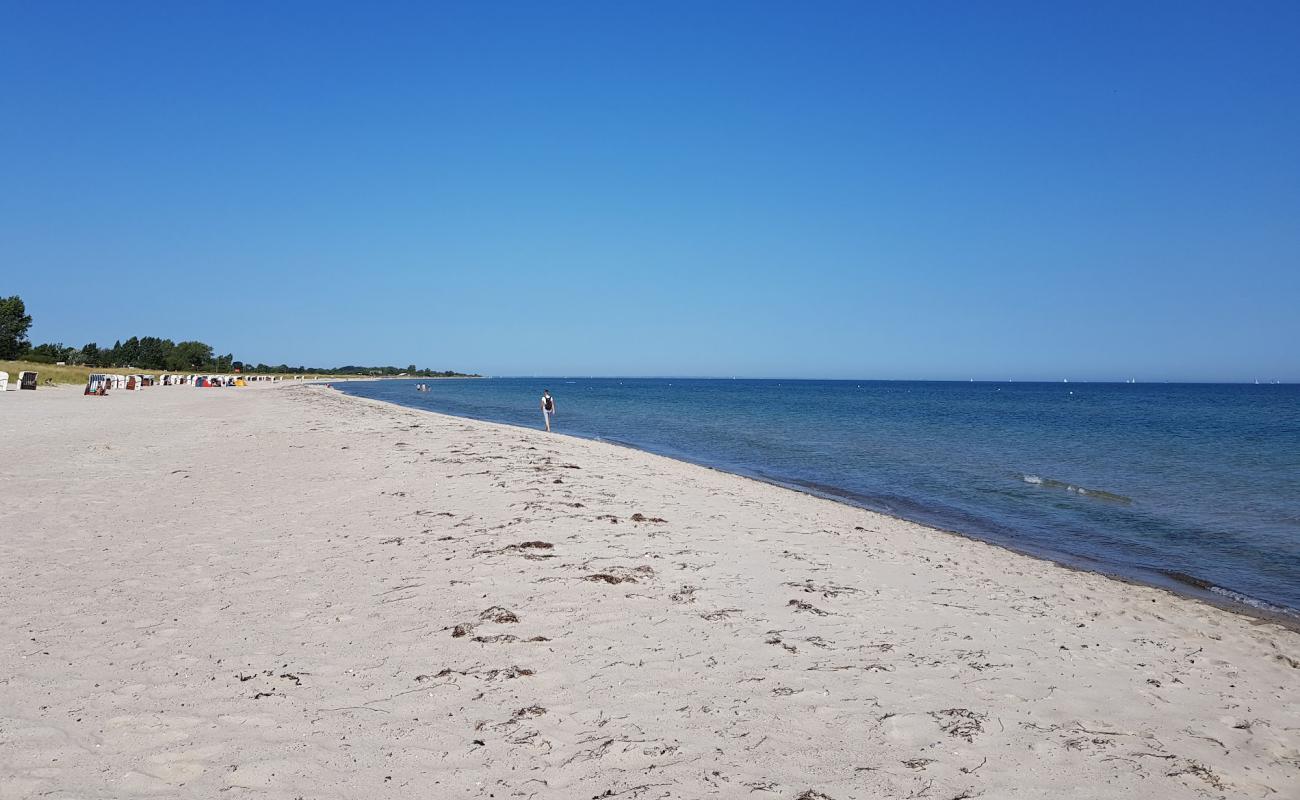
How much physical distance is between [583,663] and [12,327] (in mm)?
100160

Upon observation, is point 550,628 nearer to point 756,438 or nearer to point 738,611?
point 738,611

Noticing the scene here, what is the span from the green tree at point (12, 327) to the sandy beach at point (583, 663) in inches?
3460

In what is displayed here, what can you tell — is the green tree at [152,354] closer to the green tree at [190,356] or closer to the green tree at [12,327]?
the green tree at [190,356]

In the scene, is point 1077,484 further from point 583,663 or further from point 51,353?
point 51,353

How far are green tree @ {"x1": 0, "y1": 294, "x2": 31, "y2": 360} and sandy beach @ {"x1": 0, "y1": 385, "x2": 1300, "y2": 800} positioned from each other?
87883mm

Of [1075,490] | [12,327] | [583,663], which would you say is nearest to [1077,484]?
[1075,490]

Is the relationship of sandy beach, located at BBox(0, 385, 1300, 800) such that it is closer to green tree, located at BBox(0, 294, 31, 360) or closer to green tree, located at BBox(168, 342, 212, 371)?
green tree, located at BBox(0, 294, 31, 360)

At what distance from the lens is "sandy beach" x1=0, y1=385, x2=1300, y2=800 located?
12.6ft

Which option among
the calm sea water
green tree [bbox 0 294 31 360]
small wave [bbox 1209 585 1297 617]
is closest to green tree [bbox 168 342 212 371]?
green tree [bbox 0 294 31 360]

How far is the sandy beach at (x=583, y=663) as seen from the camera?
3855 millimetres

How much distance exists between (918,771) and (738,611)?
8.40 ft

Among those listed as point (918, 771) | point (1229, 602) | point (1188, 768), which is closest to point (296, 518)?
point (918, 771)

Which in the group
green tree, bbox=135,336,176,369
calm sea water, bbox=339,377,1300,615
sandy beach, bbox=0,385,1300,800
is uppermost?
green tree, bbox=135,336,176,369

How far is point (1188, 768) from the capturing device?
4.31 meters
